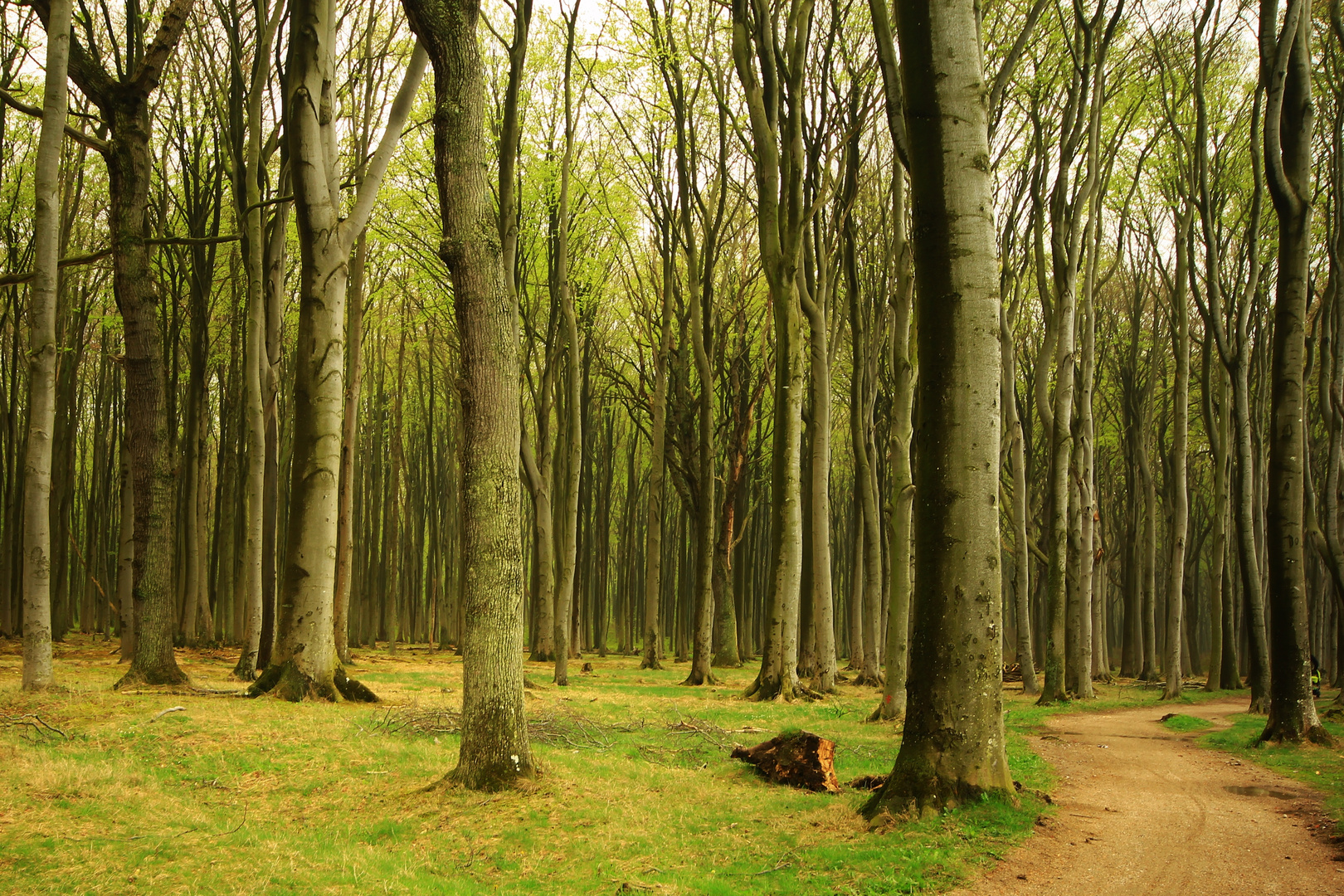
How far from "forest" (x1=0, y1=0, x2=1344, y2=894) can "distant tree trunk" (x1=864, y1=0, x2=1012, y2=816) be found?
0.03m

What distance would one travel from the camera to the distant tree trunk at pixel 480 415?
250 inches

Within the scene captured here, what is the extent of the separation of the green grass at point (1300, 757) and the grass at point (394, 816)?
2126 millimetres

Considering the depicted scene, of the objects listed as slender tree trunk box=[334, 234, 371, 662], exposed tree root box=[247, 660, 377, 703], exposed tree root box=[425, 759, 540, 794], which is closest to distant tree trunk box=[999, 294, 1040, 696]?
slender tree trunk box=[334, 234, 371, 662]

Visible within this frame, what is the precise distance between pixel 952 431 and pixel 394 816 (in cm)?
464

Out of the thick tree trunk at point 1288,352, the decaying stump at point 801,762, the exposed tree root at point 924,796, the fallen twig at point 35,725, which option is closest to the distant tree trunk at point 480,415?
the decaying stump at point 801,762

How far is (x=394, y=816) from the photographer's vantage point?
5758mm

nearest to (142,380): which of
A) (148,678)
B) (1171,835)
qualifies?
(148,678)

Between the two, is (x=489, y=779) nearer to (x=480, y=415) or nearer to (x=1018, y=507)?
(x=480, y=415)

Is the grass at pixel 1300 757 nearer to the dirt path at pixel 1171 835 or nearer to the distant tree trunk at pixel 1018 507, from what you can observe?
the dirt path at pixel 1171 835

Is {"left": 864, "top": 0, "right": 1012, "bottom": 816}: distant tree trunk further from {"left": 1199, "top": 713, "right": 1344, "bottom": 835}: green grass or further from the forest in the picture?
{"left": 1199, "top": 713, "right": 1344, "bottom": 835}: green grass

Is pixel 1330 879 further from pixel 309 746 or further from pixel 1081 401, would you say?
pixel 1081 401

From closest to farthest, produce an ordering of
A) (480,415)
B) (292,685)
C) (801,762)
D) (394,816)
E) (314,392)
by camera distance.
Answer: (394,816), (480,415), (801,762), (292,685), (314,392)

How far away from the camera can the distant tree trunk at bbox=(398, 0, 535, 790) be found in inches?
250

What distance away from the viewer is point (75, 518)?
23.9 m
